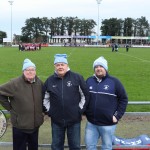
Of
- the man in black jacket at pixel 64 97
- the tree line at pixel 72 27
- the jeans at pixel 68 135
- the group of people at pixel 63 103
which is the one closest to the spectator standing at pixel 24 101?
the group of people at pixel 63 103

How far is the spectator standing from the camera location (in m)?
5.02

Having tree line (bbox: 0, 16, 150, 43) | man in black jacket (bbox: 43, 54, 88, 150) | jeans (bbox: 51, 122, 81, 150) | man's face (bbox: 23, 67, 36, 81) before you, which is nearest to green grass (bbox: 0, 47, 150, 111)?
jeans (bbox: 51, 122, 81, 150)

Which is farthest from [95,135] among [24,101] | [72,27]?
[72,27]

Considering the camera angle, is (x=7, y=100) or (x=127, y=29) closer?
(x=7, y=100)

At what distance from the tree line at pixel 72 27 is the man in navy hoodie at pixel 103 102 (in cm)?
15037

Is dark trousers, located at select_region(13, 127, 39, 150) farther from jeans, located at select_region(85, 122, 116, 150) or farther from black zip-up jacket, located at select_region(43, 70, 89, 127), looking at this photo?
jeans, located at select_region(85, 122, 116, 150)

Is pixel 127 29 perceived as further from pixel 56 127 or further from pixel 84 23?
pixel 56 127

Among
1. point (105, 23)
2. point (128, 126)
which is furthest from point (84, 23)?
point (128, 126)

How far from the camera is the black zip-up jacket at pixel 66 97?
4.96m

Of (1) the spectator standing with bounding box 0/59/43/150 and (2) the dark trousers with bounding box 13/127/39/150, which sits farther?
(2) the dark trousers with bounding box 13/127/39/150

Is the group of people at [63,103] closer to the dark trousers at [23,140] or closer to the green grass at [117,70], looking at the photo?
the dark trousers at [23,140]

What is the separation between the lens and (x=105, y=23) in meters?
159

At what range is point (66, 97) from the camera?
4941 millimetres

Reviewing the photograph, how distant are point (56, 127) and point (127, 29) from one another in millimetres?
159945
